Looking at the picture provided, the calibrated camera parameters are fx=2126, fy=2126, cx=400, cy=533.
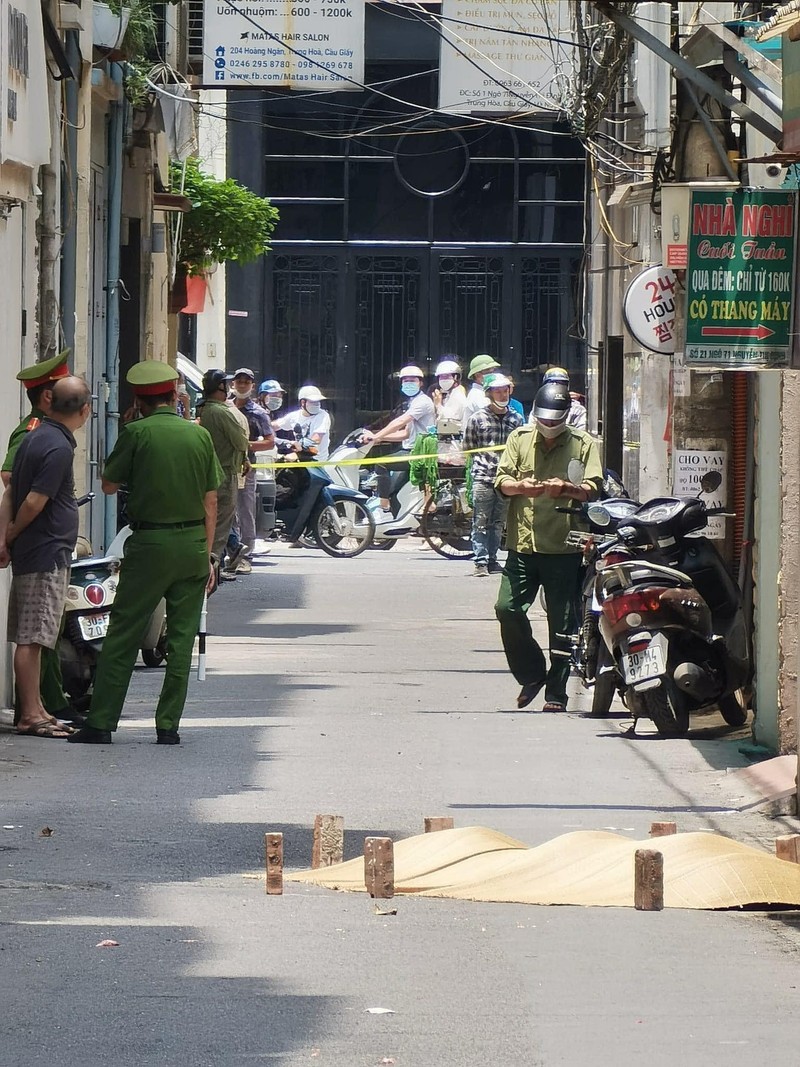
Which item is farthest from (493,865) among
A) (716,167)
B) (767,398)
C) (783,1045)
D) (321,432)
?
(321,432)

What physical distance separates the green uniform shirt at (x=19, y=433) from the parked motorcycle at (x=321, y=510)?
38.6ft

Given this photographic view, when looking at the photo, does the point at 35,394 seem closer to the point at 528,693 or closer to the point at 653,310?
the point at 528,693

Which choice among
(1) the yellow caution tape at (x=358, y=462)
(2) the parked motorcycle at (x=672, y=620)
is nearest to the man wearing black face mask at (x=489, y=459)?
(1) the yellow caution tape at (x=358, y=462)

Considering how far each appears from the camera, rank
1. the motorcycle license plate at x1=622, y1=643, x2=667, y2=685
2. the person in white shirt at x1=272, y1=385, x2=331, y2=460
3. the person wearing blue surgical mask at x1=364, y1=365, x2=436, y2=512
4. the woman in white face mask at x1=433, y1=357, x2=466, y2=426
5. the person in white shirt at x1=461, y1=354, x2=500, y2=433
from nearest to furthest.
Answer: the motorcycle license plate at x1=622, y1=643, x2=667, y2=685 < the person in white shirt at x1=461, y1=354, x2=500, y2=433 < the woman in white face mask at x1=433, y1=357, x2=466, y2=426 < the person wearing blue surgical mask at x1=364, y1=365, x2=436, y2=512 < the person in white shirt at x1=272, y1=385, x2=331, y2=460

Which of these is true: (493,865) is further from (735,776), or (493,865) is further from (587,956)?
(735,776)

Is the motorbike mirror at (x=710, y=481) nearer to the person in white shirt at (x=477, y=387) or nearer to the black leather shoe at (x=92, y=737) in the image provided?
the black leather shoe at (x=92, y=737)

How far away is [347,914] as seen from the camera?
6.58m

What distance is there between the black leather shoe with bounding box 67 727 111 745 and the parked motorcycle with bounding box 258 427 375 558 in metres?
12.0

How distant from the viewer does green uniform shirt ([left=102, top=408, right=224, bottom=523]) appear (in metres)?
10.4

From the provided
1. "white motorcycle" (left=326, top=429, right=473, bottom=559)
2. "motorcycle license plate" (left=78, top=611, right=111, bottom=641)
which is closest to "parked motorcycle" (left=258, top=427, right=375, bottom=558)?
"white motorcycle" (left=326, top=429, right=473, bottom=559)

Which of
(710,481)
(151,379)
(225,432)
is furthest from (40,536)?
(225,432)

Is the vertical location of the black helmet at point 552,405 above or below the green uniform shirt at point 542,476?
above

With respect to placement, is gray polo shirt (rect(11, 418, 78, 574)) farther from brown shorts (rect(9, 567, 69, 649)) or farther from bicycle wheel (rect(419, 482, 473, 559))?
bicycle wheel (rect(419, 482, 473, 559))

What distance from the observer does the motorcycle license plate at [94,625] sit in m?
11.6
